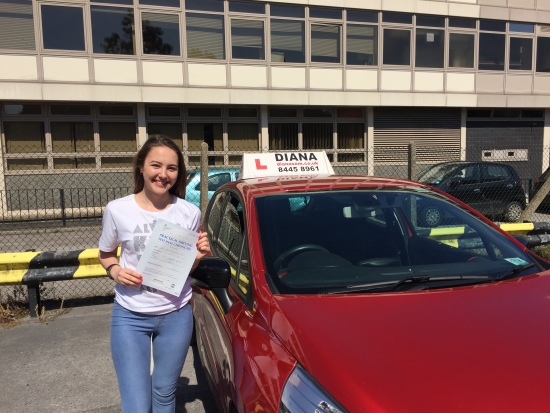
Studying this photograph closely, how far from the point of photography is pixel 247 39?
15.7 metres

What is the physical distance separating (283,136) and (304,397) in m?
15.6

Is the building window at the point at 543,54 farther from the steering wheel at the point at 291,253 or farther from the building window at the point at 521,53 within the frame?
the steering wheel at the point at 291,253

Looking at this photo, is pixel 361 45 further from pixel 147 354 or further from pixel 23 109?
pixel 147 354

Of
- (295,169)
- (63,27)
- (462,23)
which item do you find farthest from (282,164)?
(462,23)

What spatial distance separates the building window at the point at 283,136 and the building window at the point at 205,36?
10.4ft

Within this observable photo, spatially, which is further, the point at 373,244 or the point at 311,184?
the point at 311,184

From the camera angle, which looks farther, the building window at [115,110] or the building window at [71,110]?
the building window at [115,110]

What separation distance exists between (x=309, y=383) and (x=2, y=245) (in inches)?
416

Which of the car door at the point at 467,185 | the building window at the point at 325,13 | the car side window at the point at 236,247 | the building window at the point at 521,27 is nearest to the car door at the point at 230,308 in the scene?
the car side window at the point at 236,247

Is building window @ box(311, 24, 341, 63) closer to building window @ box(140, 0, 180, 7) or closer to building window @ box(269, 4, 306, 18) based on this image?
building window @ box(269, 4, 306, 18)

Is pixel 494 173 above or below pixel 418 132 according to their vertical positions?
below

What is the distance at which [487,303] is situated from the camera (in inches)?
82.0

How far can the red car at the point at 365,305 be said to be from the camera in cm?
156

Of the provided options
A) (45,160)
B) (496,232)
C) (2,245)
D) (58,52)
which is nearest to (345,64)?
(58,52)
